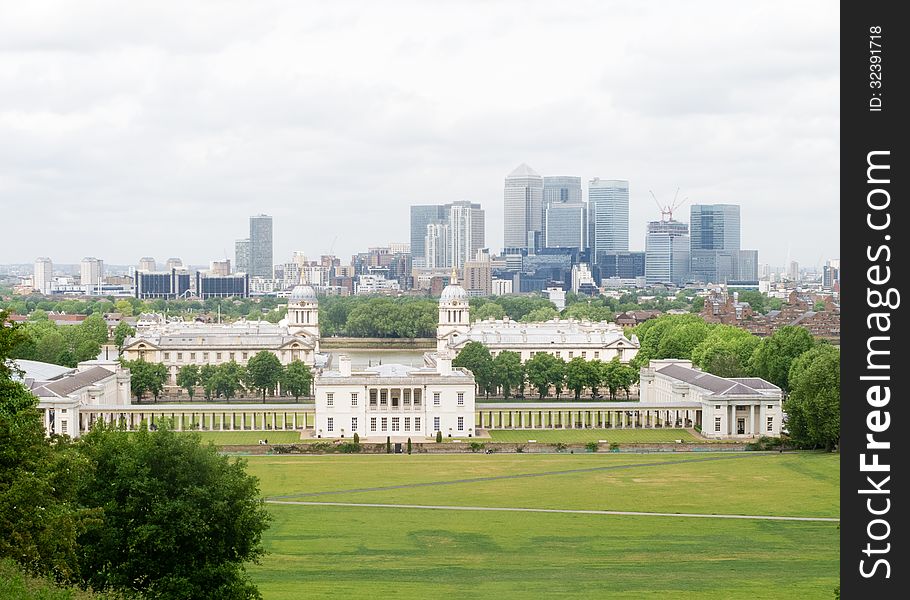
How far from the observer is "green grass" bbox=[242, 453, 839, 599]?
35062mm

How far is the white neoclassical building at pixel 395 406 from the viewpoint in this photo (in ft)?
239

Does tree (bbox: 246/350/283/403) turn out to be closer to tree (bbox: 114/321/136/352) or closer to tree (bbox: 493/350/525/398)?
tree (bbox: 493/350/525/398)

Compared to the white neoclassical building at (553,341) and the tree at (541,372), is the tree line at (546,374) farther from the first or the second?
the white neoclassical building at (553,341)

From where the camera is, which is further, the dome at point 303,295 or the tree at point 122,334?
the dome at point 303,295

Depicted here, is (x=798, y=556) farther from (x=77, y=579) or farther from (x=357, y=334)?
(x=357, y=334)

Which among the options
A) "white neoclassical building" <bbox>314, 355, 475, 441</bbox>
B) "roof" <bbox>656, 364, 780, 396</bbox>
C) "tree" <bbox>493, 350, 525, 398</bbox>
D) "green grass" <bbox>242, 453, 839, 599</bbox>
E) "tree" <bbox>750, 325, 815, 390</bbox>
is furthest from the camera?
"tree" <bbox>493, 350, 525, 398</bbox>

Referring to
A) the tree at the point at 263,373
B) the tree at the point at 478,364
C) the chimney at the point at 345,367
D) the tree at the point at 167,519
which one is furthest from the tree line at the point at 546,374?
the tree at the point at 167,519

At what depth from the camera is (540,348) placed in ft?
362

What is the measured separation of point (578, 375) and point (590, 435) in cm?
1523

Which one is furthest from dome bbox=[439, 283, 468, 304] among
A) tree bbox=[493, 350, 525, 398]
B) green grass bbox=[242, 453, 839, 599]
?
green grass bbox=[242, 453, 839, 599]

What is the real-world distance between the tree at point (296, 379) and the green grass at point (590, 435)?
16101 mm

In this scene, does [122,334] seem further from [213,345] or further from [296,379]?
[296,379]

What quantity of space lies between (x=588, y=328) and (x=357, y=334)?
46062mm

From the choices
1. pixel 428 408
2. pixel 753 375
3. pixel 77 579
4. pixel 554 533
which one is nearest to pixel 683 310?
pixel 753 375
